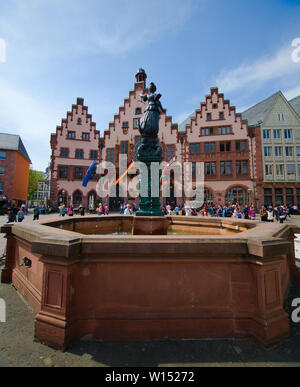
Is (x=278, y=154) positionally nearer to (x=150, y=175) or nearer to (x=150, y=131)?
(x=150, y=131)

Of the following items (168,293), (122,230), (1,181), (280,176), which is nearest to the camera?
(168,293)

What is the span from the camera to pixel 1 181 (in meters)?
36.2

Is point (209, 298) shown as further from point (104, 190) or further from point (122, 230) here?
point (104, 190)

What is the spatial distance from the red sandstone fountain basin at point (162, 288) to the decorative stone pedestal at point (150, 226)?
2727 millimetres

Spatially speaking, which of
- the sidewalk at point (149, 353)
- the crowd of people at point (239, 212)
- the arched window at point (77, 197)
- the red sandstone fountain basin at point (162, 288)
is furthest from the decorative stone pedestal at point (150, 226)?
→ the arched window at point (77, 197)

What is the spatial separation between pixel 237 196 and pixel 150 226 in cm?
2780

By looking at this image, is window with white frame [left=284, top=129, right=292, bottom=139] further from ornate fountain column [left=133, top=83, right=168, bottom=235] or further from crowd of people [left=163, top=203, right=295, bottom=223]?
ornate fountain column [left=133, top=83, right=168, bottom=235]

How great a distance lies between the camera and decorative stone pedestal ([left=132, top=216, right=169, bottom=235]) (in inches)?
214

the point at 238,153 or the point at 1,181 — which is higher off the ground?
the point at 238,153

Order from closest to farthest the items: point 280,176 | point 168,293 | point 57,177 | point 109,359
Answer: point 109,359, point 168,293, point 280,176, point 57,177

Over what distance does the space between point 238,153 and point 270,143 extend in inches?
217
